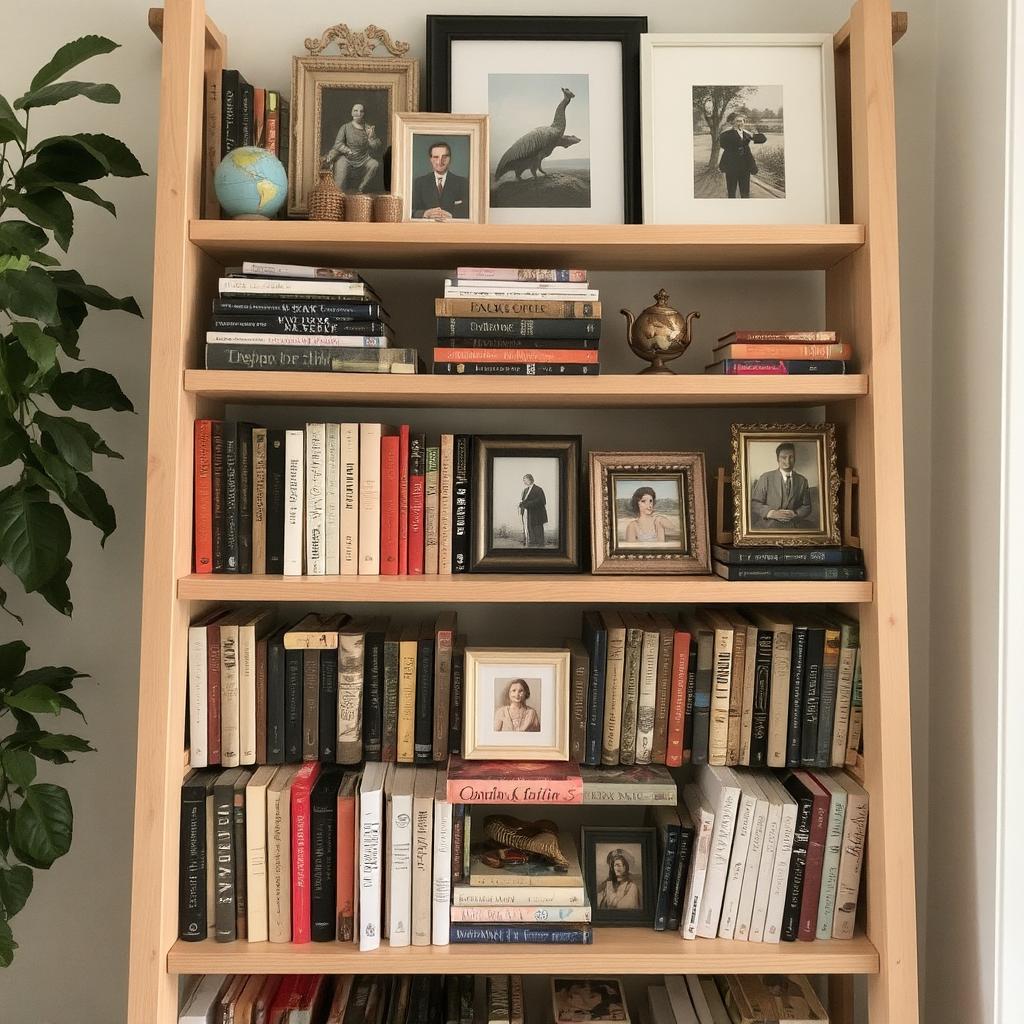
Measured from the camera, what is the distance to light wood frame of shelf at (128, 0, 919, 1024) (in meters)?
1.34

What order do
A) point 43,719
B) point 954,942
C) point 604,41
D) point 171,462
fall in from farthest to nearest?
point 43,719, point 604,41, point 954,942, point 171,462

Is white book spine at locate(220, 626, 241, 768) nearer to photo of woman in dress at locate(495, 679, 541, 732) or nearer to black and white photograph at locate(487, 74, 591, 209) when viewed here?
photo of woman in dress at locate(495, 679, 541, 732)

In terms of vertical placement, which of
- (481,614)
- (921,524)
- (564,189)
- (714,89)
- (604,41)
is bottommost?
(481,614)

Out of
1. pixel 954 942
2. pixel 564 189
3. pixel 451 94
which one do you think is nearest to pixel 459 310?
pixel 564 189

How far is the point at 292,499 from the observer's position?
144 cm

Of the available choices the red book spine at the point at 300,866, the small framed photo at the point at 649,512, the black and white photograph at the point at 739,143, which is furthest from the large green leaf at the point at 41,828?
the black and white photograph at the point at 739,143

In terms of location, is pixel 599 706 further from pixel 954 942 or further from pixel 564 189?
pixel 564 189

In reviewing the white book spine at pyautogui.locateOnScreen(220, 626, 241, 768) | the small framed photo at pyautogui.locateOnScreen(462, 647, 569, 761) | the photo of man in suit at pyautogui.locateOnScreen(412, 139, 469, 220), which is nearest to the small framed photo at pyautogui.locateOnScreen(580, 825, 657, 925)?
the small framed photo at pyautogui.locateOnScreen(462, 647, 569, 761)

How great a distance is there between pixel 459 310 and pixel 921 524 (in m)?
0.92

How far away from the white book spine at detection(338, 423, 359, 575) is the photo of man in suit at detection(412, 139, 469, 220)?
0.39 meters

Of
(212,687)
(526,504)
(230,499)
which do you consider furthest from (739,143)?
(212,687)

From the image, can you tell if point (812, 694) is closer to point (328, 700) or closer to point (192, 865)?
point (328, 700)

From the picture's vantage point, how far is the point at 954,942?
149 centimetres

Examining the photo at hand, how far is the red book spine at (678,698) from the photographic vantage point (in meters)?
1.44
